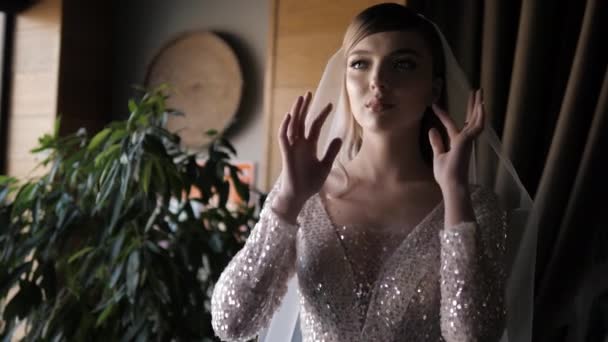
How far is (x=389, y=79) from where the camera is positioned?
3.43 ft

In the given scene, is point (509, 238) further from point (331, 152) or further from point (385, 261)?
point (331, 152)

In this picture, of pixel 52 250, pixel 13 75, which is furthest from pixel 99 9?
pixel 52 250

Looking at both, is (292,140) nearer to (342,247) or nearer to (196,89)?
(342,247)

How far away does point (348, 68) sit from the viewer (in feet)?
3.62

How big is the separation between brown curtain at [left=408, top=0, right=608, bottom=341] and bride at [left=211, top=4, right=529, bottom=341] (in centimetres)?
Result: 50

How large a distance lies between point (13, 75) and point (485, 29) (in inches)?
71.0

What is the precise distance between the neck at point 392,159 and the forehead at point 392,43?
0.14 metres

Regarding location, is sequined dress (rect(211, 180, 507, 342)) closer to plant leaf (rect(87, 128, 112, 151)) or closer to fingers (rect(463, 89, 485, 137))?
fingers (rect(463, 89, 485, 137))

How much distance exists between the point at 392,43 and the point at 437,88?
13 centimetres

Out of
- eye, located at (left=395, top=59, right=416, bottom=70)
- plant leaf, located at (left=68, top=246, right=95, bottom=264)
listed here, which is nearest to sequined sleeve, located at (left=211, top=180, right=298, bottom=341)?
eye, located at (left=395, top=59, right=416, bottom=70)

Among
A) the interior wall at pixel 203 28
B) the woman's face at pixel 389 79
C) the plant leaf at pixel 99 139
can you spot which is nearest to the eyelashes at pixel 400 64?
the woman's face at pixel 389 79

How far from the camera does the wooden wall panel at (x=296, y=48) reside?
5.89 feet

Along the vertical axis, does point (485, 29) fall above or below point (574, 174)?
above

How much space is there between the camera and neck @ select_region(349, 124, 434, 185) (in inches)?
44.3
